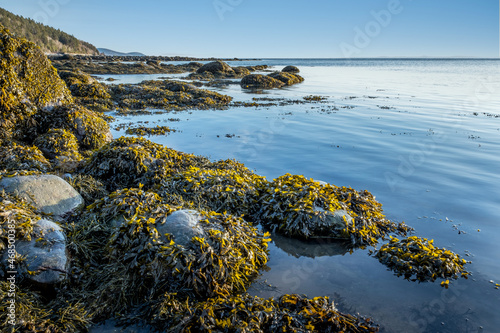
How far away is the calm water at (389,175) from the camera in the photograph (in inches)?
140

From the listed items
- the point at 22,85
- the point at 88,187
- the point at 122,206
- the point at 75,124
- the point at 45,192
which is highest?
the point at 22,85

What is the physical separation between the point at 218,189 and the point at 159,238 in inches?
75.9

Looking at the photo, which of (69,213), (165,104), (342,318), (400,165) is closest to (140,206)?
(69,213)

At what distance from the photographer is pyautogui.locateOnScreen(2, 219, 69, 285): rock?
318 cm

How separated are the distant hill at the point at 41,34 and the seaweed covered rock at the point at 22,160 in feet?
289

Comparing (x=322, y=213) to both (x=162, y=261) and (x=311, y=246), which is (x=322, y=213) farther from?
(x=162, y=261)

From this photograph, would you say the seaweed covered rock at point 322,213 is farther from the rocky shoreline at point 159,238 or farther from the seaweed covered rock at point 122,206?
the seaweed covered rock at point 122,206

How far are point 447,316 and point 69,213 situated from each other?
16.3ft

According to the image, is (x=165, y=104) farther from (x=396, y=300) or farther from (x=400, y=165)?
(x=396, y=300)

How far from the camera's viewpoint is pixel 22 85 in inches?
304

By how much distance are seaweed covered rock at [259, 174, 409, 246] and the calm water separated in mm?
276

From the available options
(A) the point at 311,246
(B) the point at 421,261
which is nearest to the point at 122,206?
(A) the point at 311,246

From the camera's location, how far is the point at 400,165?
28.1 feet

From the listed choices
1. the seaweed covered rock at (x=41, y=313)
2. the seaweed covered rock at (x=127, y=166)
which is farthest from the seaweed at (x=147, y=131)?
the seaweed covered rock at (x=41, y=313)
